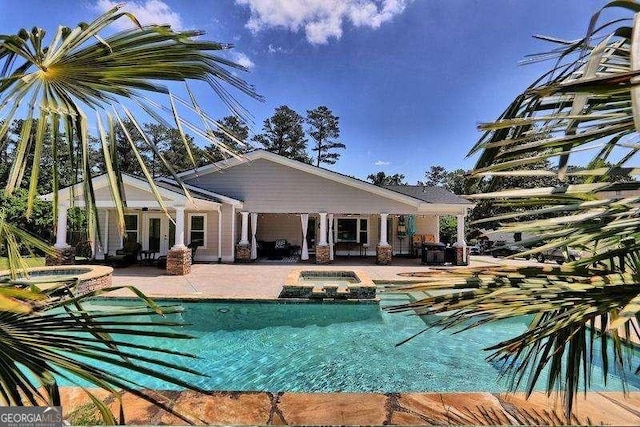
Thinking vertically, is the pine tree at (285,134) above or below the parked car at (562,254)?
above

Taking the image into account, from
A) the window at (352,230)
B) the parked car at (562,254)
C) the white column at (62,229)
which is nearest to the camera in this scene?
the parked car at (562,254)

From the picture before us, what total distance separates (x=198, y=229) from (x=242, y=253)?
276 centimetres

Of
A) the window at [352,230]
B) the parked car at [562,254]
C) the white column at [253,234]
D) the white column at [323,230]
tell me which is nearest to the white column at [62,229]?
the white column at [253,234]

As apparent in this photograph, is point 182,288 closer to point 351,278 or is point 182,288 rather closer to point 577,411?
point 351,278

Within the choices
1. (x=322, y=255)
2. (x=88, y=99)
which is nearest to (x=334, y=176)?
(x=322, y=255)

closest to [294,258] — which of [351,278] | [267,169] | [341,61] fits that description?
[267,169]

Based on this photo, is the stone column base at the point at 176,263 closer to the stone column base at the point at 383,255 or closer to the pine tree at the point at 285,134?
the stone column base at the point at 383,255

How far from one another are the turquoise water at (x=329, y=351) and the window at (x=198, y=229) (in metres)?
9.45

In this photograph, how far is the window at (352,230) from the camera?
23203mm

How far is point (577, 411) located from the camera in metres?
3.21

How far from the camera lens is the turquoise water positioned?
18.4ft

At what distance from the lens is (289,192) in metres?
19.6

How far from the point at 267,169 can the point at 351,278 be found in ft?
28.8

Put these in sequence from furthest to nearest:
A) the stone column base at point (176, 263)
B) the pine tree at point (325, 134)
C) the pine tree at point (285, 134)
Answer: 1. the pine tree at point (325, 134)
2. the pine tree at point (285, 134)
3. the stone column base at point (176, 263)
